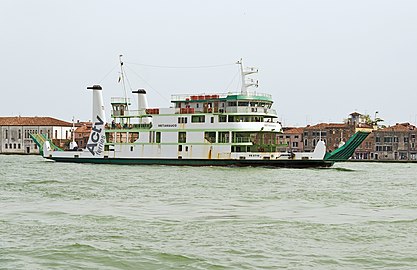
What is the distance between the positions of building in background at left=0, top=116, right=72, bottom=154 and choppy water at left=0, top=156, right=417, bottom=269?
83.9 metres

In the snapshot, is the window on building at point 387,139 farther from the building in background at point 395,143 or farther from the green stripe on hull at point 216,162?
the green stripe on hull at point 216,162

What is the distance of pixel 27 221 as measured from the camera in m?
16.7

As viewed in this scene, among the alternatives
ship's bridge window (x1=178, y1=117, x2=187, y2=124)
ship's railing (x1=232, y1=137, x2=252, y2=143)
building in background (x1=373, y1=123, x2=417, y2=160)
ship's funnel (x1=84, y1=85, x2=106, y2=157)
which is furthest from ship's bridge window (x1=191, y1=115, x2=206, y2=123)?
building in background (x1=373, y1=123, x2=417, y2=160)

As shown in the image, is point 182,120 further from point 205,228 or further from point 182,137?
point 205,228

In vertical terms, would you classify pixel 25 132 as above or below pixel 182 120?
above

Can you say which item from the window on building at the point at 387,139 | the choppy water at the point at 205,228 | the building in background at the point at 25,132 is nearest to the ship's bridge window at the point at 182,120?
the choppy water at the point at 205,228

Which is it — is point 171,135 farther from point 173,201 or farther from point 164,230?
point 164,230

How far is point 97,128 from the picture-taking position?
175 ft

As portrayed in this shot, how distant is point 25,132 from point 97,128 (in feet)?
198

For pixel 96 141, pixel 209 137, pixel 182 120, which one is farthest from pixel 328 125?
pixel 209 137

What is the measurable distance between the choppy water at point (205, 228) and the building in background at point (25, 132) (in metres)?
83.9

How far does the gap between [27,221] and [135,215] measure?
9.24 ft

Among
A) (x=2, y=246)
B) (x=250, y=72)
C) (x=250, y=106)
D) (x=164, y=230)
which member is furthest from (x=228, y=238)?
(x=250, y=72)

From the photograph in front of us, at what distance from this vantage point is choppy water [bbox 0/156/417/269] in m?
12.3
